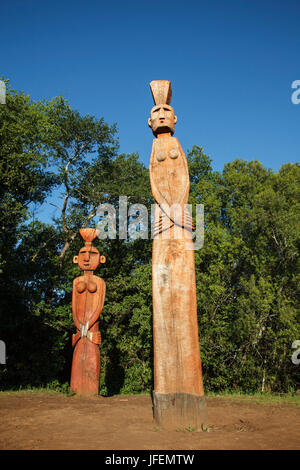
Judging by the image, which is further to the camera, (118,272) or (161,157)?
(118,272)

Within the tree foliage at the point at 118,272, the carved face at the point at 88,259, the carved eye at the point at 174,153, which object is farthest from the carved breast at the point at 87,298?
the tree foliage at the point at 118,272

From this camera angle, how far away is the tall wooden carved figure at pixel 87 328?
728 centimetres

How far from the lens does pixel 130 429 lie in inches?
164

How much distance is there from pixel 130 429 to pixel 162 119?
456cm

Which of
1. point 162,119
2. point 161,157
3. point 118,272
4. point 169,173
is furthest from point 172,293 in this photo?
point 118,272

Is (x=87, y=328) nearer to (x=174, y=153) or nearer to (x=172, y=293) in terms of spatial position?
(x=172, y=293)

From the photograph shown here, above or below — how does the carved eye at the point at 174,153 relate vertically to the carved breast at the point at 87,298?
above

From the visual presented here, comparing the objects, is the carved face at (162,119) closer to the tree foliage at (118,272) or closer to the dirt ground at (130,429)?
the dirt ground at (130,429)

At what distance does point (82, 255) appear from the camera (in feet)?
27.6

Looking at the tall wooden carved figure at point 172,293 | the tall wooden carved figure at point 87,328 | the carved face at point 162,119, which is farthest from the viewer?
the tall wooden carved figure at point 87,328

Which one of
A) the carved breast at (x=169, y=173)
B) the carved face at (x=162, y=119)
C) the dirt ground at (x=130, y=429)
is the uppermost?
the carved face at (x=162, y=119)

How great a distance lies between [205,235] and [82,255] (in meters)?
9.73

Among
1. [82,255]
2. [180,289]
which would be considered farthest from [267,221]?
[180,289]

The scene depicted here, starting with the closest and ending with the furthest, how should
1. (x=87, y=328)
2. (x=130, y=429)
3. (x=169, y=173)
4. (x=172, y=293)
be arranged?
(x=130, y=429)
(x=172, y=293)
(x=169, y=173)
(x=87, y=328)
